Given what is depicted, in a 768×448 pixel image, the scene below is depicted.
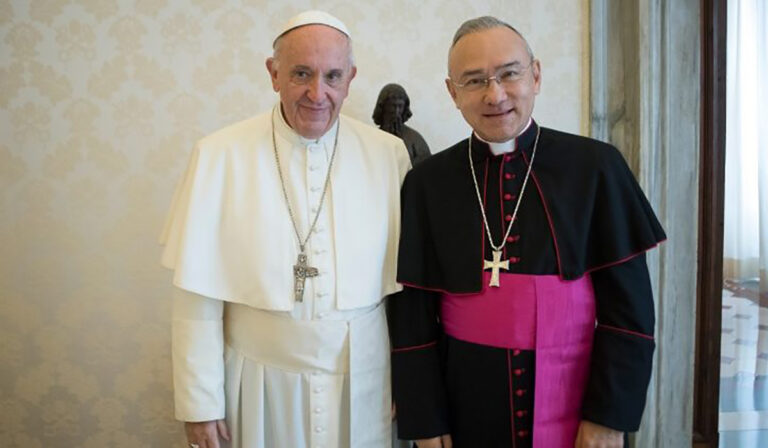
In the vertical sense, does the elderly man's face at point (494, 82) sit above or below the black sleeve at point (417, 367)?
above

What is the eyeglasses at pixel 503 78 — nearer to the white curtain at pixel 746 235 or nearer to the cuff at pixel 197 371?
the cuff at pixel 197 371

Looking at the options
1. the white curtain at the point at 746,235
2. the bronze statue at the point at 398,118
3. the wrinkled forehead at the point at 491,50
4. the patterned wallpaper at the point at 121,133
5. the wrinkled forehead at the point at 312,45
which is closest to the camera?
the wrinkled forehead at the point at 491,50

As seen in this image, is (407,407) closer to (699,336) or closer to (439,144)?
(439,144)

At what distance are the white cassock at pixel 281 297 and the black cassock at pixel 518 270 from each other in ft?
0.34

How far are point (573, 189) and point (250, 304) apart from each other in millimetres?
990

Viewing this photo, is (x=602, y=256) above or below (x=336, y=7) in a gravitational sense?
below

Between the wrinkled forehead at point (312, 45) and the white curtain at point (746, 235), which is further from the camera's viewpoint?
the white curtain at point (746, 235)

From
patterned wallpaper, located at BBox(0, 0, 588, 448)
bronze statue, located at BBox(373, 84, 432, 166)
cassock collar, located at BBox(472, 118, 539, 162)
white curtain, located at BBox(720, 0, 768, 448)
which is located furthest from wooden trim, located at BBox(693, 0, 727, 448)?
cassock collar, located at BBox(472, 118, 539, 162)

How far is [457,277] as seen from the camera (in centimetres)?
162

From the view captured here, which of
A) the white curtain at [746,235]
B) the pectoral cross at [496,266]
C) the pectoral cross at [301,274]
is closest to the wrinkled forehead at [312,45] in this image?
the pectoral cross at [301,274]

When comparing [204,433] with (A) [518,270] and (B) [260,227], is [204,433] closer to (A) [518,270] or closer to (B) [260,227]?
(B) [260,227]

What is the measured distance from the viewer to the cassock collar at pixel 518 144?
1.65 metres

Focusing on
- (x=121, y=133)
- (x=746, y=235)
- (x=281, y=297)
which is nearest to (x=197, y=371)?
(x=281, y=297)

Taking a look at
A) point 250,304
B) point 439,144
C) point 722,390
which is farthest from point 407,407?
point 722,390
